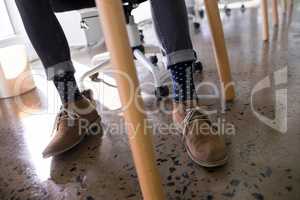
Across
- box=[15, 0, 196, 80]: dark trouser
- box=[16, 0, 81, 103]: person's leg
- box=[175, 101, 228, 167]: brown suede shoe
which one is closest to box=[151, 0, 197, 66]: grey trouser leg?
box=[15, 0, 196, 80]: dark trouser

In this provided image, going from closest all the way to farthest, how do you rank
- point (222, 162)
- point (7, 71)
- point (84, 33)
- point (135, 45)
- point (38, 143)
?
point (222, 162) < point (38, 143) < point (135, 45) < point (7, 71) < point (84, 33)

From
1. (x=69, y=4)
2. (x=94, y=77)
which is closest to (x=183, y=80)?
(x=69, y=4)

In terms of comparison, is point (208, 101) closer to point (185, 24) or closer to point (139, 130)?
point (185, 24)

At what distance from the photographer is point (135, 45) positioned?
1.27m

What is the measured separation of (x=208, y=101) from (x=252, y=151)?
0.33 metres

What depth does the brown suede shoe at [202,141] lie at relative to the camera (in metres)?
0.62

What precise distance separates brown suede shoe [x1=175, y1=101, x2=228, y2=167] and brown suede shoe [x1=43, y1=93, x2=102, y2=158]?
30 cm

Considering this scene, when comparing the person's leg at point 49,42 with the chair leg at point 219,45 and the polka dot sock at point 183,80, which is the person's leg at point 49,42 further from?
the chair leg at point 219,45

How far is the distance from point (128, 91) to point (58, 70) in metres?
0.44

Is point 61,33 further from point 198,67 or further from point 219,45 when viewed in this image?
point 198,67

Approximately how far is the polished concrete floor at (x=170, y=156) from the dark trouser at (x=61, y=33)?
0.23 metres

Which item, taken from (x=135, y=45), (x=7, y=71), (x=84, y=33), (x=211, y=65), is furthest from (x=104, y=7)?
(x=84, y=33)

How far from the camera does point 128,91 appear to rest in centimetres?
41

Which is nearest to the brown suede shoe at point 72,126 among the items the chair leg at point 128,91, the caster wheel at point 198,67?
the chair leg at point 128,91
